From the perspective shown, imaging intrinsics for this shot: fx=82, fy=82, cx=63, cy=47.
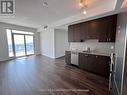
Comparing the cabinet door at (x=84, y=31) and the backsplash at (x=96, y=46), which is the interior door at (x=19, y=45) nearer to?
the backsplash at (x=96, y=46)

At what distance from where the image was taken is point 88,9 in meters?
3.16

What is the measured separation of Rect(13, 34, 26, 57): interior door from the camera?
6763 mm

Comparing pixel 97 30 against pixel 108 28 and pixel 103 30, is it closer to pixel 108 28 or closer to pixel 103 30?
pixel 103 30

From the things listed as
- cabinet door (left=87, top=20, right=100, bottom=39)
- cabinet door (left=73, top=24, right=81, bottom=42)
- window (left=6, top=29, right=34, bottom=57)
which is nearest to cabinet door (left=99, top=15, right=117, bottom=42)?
cabinet door (left=87, top=20, right=100, bottom=39)

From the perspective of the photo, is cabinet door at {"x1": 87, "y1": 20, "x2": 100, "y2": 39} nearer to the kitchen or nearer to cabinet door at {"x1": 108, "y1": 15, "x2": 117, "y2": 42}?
the kitchen

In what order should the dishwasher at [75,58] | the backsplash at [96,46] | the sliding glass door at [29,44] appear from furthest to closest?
1. the sliding glass door at [29,44]
2. the dishwasher at [75,58]
3. the backsplash at [96,46]

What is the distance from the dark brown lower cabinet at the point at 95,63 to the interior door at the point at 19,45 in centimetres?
556

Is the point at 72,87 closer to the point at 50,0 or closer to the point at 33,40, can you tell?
the point at 50,0

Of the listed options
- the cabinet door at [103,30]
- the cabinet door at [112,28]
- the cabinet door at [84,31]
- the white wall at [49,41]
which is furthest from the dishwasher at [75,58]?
the white wall at [49,41]


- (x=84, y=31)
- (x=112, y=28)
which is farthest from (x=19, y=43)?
(x=112, y=28)

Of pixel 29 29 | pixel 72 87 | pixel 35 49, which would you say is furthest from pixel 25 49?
pixel 72 87

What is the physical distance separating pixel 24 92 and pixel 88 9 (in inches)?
138

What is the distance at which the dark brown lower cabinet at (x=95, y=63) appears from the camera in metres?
2.97

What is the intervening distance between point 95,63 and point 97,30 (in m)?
1.36
